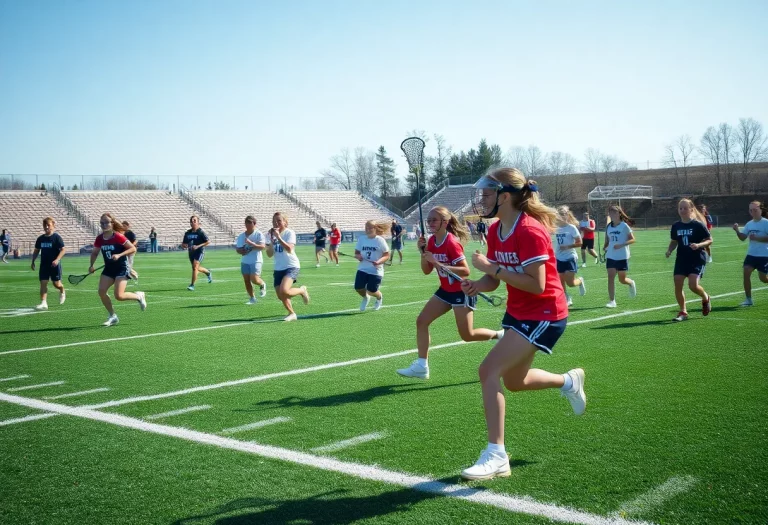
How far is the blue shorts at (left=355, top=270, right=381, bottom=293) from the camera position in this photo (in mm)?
14492

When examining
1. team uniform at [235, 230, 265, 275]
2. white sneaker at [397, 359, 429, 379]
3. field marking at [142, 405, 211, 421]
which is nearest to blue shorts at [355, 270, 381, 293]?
team uniform at [235, 230, 265, 275]

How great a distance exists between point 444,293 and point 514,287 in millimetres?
3038

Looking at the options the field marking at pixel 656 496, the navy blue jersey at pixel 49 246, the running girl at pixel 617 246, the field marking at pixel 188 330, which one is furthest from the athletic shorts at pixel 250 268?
the field marking at pixel 656 496

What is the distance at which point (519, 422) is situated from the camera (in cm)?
604

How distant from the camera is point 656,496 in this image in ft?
14.3

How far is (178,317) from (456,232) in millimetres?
8048

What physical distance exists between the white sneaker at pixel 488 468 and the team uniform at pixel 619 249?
10.1 m

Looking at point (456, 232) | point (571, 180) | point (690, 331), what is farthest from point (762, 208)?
point (571, 180)

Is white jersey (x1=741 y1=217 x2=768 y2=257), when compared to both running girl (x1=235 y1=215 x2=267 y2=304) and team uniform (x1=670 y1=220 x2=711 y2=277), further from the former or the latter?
running girl (x1=235 y1=215 x2=267 y2=304)

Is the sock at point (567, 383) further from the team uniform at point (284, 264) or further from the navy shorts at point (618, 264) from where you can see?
the navy shorts at point (618, 264)

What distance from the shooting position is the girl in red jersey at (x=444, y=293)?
309 inches

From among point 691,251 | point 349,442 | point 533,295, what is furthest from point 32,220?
point 533,295

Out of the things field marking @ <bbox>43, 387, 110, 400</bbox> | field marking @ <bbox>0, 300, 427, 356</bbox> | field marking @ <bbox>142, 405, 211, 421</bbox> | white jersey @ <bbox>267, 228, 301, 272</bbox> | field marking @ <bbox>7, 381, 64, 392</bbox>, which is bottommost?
field marking @ <bbox>142, 405, 211, 421</bbox>

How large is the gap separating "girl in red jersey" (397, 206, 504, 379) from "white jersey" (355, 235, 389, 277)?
19.5 ft
